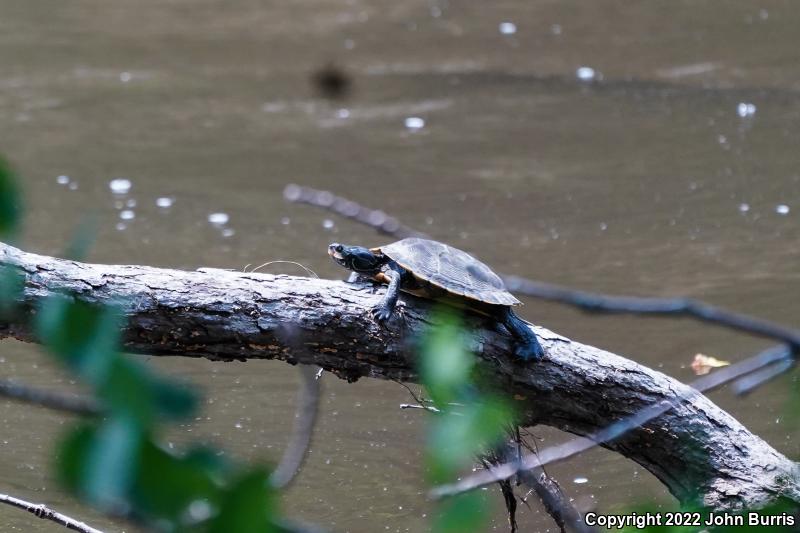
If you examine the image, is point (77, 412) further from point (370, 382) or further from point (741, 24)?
point (741, 24)

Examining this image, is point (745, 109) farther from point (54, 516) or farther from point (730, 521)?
point (730, 521)

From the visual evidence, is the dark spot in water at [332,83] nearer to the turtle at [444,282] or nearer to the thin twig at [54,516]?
the turtle at [444,282]


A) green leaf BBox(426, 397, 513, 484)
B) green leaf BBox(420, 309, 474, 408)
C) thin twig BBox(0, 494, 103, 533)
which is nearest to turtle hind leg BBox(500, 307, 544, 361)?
thin twig BBox(0, 494, 103, 533)

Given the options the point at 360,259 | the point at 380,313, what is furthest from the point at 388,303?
the point at 360,259

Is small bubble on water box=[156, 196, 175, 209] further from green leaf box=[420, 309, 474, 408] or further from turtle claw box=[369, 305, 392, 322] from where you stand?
green leaf box=[420, 309, 474, 408]

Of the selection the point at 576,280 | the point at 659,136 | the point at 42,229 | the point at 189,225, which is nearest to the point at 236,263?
the point at 189,225

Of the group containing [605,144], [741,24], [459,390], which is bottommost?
[605,144]
